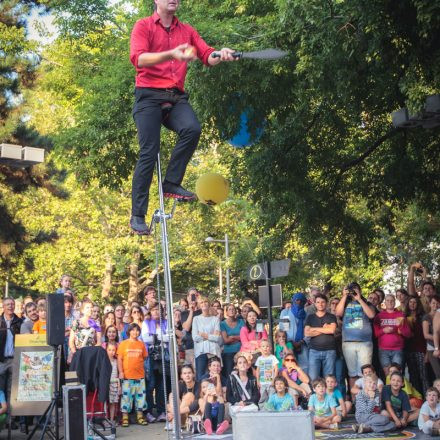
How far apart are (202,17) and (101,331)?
539 centimetres

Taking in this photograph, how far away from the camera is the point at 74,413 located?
7.38m

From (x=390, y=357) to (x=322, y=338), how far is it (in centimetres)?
95

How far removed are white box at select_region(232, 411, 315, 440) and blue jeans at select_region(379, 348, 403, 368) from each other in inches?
237

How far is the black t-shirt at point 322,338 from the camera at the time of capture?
1127cm

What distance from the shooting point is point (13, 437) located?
10.2m

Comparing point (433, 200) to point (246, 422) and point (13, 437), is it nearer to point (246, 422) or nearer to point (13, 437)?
point (13, 437)

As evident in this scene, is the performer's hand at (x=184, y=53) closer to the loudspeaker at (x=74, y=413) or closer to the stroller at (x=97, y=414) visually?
the loudspeaker at (x=74, y=413)

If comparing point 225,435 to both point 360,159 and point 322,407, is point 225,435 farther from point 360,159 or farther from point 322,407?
point 360,159

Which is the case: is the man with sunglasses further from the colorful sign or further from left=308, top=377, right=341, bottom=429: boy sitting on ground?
the colorful sign

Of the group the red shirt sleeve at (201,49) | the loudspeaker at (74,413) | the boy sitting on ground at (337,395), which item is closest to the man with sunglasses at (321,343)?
the boy sitting on ground at (337,395)

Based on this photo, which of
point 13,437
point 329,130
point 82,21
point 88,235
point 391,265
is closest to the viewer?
point 13,437

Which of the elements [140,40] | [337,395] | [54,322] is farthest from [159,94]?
[337,395]

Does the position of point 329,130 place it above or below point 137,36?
above

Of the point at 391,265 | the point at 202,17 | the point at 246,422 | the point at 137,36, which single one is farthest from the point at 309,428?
the point at 391,265
